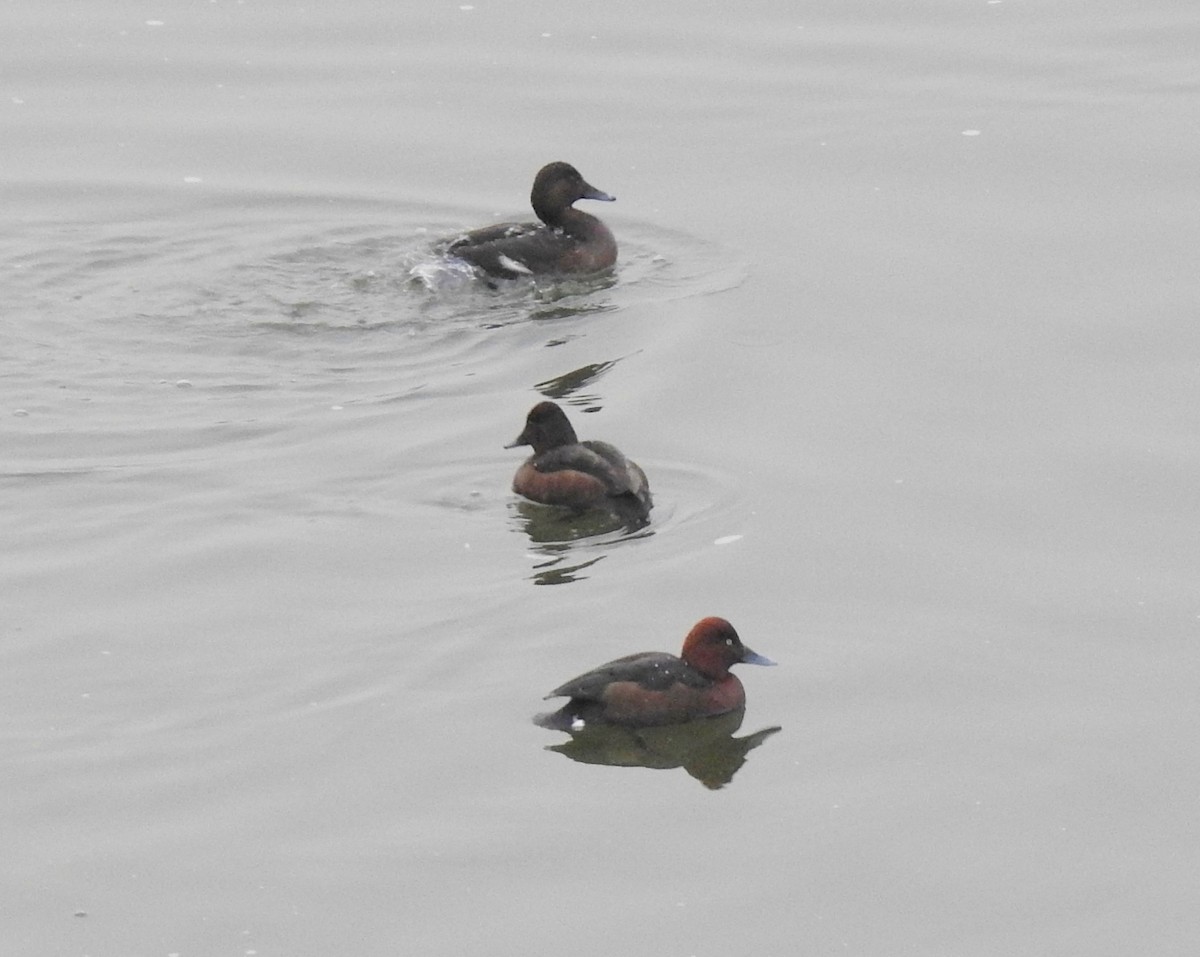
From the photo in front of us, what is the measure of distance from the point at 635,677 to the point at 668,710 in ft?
0.73

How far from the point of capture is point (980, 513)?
11.3 metres

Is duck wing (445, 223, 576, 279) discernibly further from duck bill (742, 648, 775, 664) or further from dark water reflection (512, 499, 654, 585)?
duck bill (742, 648, 775, 664)

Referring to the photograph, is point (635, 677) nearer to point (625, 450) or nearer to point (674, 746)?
point (674, 746)

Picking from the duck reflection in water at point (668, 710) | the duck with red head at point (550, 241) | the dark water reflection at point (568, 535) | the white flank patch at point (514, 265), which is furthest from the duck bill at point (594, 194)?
the duck reflection in water at point (668, 710)

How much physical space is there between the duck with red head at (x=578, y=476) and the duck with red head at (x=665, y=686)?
1.80m

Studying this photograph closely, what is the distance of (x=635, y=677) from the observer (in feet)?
30.9

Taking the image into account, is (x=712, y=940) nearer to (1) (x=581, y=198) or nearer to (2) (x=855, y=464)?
(2) (x=855, y=464)

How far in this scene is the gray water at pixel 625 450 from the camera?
8.31 meters

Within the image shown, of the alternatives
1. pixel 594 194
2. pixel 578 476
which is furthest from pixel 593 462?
pixel 594 194

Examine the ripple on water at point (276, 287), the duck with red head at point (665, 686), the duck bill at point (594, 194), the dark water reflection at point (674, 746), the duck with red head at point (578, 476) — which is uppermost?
the duck bill at point (594, 194)

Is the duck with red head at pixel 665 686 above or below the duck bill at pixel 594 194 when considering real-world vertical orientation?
below

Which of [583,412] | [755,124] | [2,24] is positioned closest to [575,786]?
[583,412]

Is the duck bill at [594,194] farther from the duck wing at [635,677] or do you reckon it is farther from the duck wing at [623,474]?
the duck wing at [635,677]

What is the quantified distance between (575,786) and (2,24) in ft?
41.0
